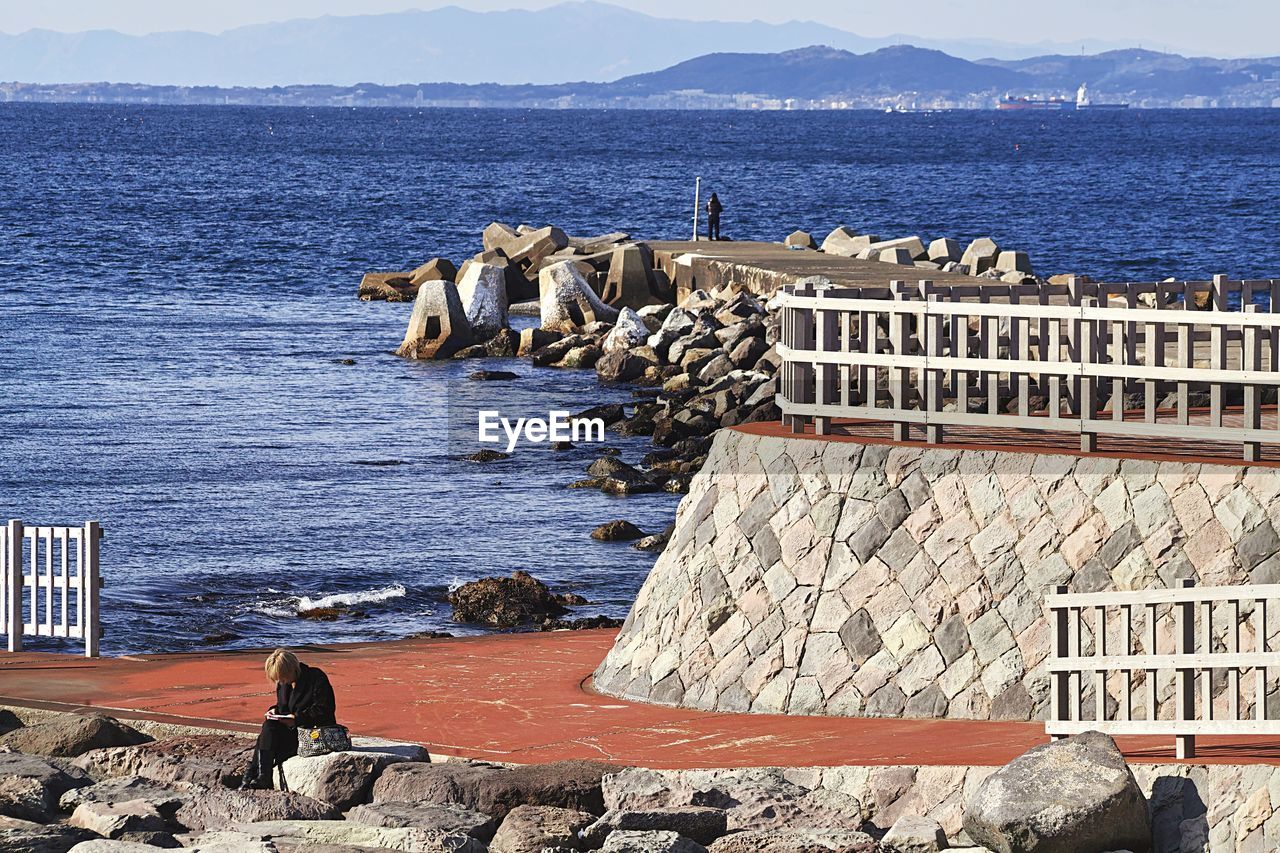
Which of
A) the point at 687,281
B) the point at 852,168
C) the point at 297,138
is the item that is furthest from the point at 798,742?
the point at 297,138

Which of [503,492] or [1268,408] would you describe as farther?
[503,492]

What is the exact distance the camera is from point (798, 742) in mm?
11383

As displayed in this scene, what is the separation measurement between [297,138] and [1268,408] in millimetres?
190809

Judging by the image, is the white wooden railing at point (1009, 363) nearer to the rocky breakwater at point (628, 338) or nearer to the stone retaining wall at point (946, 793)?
the stone retaining wall at point (946, 793)

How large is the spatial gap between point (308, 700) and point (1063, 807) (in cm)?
449

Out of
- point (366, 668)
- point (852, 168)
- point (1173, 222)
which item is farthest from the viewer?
point (852, 168)

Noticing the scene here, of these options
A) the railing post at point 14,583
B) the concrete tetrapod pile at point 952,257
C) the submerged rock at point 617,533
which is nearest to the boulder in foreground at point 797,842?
the railing post at point 14,583

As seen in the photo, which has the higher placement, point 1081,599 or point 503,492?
point 1081,599

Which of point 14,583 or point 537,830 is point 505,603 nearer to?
point 14,583

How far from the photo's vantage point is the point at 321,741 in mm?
11023

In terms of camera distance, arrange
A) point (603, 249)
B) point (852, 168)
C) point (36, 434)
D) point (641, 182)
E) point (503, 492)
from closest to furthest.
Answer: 1. point (503, 492)
2. point (36, 434)
3. point (603, 249)
4. point (641, 182)
5. point (852, 168)

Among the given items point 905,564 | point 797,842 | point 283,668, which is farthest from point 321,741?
point 905,564

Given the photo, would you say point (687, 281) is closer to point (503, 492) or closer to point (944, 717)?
point (503, 492)

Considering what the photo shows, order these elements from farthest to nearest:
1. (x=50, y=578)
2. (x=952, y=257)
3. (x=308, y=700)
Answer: (x=952, y=257) → (x=50, y=578) → (x=308, y=700)
